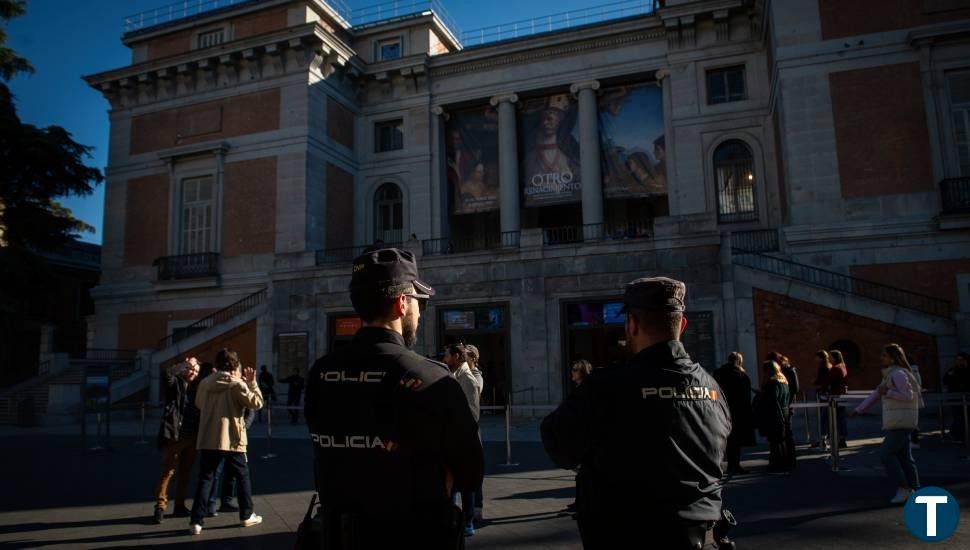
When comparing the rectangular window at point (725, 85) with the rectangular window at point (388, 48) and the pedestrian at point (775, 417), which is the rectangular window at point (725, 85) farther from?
the pedestrian at point (775, 417)

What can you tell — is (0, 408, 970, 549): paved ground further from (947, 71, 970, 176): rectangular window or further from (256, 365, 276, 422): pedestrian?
(947, 71, 970, 176): rectangular window

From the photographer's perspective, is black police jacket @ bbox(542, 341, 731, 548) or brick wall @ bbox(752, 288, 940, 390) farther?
brick wall @ bbox(752, 288, 940, 390)

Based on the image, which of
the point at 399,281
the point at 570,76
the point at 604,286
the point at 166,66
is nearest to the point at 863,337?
the point at 604,286

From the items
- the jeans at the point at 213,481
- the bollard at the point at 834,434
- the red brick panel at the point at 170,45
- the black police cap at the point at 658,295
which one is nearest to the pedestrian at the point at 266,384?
the jeans at the point at 213,481

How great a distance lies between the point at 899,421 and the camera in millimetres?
7438

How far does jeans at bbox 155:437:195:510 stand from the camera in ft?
25.8

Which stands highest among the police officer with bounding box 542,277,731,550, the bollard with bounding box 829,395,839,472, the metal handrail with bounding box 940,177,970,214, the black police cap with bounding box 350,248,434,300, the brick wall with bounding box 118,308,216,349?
the metal handrail with bounding box 940,177,970,214

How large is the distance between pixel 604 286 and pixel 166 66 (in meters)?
23.4

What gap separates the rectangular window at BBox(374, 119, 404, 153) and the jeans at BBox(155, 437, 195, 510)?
24.8 m

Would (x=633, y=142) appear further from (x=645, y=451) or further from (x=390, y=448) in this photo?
(x=390, y=448)

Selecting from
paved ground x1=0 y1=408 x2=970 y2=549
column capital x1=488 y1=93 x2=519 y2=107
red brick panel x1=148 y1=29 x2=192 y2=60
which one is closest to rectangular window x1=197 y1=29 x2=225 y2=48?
red brick panel x1=148 y1=29 x2=192 y2=60

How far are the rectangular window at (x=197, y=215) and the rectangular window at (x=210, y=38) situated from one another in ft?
22.8

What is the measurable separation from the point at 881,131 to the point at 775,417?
15993mm

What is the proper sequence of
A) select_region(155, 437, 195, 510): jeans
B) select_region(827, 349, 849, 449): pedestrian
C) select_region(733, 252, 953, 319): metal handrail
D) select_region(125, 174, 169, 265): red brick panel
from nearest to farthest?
1. select_region(155, 437, 195, 510): jeans
2. select_region(827, 349, 849, 449): pedestrian
3. select_region(733, 252, 953, 319): metal handrail
4. select_region(125, 174, 169, 265): red brick panel
